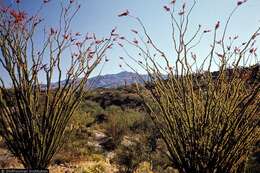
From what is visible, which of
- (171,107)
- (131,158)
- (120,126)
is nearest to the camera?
(171,107)

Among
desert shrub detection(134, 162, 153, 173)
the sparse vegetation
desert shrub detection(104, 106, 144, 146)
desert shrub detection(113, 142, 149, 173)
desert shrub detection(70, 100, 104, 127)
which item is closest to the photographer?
the sparse vegetation

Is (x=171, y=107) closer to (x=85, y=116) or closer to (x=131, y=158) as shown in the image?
(x=131, y=158)

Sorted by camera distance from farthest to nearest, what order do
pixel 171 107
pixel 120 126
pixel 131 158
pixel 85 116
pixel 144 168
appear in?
pixel 85 116, pixel 120 126, pixel 131 158, pixel 144 168, pixel 171 107

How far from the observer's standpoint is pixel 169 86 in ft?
14.8

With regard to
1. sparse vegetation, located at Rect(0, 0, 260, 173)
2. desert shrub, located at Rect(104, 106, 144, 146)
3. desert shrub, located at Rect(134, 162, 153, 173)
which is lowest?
desert shrub, located at Rect(134, 162, 153, 173)

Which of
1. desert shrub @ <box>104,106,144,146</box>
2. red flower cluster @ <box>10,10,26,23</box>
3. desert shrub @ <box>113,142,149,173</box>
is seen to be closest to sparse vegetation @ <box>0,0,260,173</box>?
red flower cluster @ <box>10,10,26,23</box>

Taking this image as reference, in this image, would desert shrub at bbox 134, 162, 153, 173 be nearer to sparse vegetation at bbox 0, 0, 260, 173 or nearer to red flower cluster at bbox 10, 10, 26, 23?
Result: sparse vegetation at bbox 0, 0, 260, 173

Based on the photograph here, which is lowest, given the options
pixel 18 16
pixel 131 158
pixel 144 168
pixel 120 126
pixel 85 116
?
pixel 144 168

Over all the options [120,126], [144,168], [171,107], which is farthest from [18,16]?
[120,126]

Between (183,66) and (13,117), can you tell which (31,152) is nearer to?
(13,117)

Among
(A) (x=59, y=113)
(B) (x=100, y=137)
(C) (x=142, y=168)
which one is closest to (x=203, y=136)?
(A) (x=59, y=113)

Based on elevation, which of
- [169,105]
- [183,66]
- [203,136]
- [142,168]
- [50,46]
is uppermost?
[50,46]

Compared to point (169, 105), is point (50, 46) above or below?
above

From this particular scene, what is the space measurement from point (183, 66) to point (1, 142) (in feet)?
40.1
